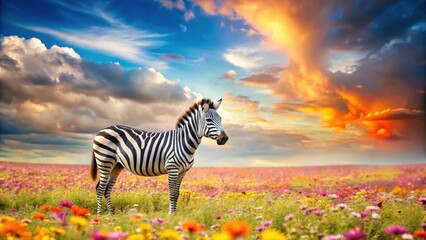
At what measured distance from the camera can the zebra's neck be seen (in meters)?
9.92

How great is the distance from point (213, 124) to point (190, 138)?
34.2 inches

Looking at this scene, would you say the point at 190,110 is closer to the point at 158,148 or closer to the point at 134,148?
the point at 158,148

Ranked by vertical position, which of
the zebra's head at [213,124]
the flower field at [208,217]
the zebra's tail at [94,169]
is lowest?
the flower field at [208,217]

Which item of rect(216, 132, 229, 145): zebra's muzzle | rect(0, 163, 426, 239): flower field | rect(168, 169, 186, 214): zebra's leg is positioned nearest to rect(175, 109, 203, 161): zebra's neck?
rect(168, 169, 186, 214): zebra's leg

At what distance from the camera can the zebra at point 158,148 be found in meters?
9.78

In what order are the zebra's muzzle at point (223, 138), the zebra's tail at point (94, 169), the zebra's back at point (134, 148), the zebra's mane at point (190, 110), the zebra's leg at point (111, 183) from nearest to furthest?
1. the zebra's muzzle at point (223, 138)
2. the zebra's mane at point (190, 110)
3. the zebra's back at point (134, 148)
4. the zebra's leg at point (111, 183)
5. the zebra's tail at point (94, 169)

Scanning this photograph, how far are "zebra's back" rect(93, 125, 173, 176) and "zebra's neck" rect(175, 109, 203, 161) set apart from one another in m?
0.32

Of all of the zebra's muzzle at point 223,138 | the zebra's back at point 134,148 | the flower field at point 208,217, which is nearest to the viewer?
the flower field at point 208,217

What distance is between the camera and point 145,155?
34.2 feet

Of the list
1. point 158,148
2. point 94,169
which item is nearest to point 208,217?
point 158,148

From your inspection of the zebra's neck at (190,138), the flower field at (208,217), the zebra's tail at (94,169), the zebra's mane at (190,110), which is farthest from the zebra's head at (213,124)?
the zebra's tail at (94,169)

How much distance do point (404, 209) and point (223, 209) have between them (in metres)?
3.81

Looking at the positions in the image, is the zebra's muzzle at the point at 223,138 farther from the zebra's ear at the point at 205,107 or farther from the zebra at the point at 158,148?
the zebra's ear at the point at 205,107

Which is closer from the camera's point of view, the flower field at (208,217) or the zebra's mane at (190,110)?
the flower field at (208,217)
